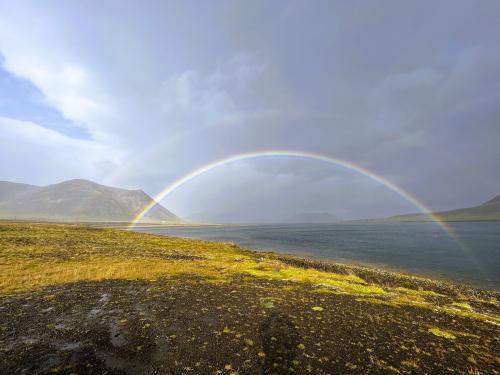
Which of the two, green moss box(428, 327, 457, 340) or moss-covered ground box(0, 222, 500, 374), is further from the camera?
green moss box(428, 327, 457, 340)

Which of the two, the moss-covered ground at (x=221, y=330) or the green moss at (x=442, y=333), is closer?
the moss-covered ground at (x=221, y=330)

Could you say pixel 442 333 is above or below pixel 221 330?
below

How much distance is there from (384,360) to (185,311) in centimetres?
1081

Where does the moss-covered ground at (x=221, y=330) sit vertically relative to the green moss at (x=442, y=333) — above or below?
above

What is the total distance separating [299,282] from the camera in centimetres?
2598

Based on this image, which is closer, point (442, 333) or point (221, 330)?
point (221, 330)

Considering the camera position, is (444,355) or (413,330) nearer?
(444,355)

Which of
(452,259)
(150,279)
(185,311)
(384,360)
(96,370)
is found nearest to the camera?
(96,370)

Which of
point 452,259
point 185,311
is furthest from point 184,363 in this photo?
point 452,259

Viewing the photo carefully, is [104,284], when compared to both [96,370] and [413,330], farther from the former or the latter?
[413,330]

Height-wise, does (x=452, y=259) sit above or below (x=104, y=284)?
below

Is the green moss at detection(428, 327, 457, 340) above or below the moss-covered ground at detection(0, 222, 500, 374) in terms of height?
below

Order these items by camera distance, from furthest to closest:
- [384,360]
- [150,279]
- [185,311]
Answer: [150,279]
[185,311]
[384,360]

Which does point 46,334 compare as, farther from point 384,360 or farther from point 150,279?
point 384,360
